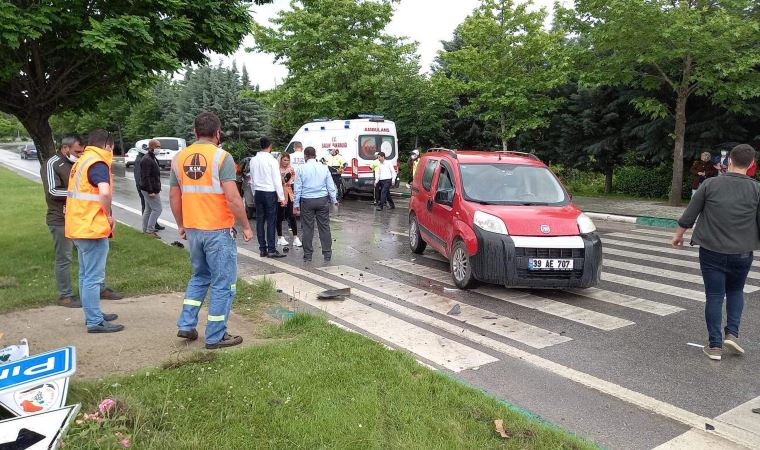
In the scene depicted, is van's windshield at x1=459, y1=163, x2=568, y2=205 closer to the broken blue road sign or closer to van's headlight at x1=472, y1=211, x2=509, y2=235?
van's headlight at x1=472, y1=211, x2=509, y2=235

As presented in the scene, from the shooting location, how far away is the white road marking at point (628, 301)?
21.3ft

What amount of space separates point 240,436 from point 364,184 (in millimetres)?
16384

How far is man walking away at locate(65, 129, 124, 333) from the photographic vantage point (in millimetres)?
5094

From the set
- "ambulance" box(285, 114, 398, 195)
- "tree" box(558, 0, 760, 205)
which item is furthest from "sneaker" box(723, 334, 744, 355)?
"ambulance" box(285, 114, 398, 195)

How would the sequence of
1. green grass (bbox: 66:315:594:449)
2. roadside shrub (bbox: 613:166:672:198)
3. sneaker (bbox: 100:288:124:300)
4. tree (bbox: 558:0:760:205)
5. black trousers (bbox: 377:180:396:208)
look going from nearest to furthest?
green grass (bbox: 66:315:594:449), sneaker (bbox: 100:288:124:300), tree (bbox: 558:0:760:205), black trousers (bbox: 377:180:396:208), roadside shrub (bbox: 613:166:672:198)

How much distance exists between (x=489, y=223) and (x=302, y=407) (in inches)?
161

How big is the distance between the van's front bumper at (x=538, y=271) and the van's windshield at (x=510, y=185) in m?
0.99

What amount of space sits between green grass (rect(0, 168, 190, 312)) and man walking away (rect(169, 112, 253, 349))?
7.77 feet

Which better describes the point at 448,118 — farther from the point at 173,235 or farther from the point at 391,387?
the point at 391,387

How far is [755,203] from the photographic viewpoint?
196 inches

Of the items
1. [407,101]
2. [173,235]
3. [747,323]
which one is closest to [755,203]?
[747,323]

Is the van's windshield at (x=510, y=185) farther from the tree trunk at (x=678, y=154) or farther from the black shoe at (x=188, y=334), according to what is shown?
the tree trunk at (x=678, y=154)

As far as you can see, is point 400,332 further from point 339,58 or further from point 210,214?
point 339,58

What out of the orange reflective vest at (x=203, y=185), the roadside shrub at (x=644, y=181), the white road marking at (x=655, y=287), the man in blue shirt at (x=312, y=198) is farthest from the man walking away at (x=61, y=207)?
the roadside shrub at (x=644, y=181)
